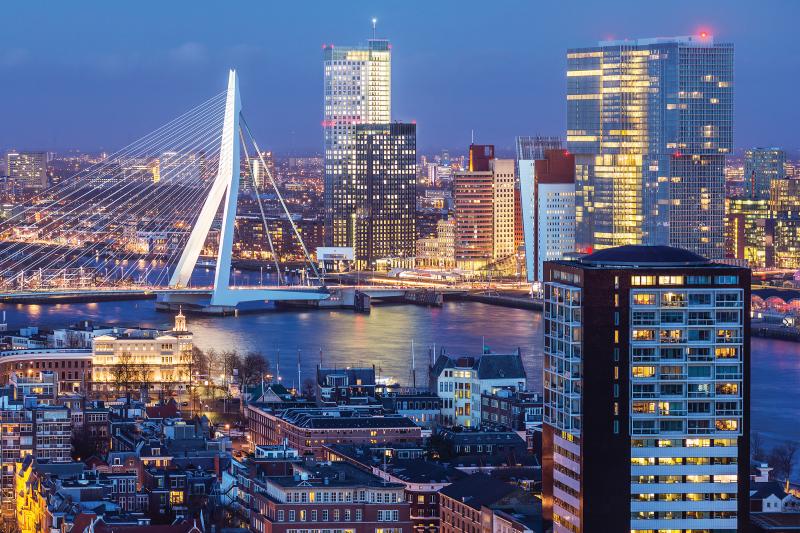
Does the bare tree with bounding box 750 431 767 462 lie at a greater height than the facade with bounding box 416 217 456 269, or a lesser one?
lesser

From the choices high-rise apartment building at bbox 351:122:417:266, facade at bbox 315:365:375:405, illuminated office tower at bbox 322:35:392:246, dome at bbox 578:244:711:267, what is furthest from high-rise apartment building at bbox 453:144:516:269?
dome at bbox 578:244:711:267

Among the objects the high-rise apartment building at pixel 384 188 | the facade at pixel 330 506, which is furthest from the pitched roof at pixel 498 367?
the high-rise apartment building at pixel 384 188

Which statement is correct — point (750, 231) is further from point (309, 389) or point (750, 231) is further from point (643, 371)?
point (643, 371)

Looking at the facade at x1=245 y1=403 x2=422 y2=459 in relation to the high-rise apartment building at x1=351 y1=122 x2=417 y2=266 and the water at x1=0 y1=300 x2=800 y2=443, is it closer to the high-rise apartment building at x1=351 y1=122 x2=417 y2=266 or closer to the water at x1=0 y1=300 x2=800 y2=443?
the water at x1=0 y1=300 x2=800 y2=443

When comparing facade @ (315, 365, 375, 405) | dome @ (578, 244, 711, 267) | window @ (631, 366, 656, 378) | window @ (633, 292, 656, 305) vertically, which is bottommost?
facade @ (315, 365, 375, 405)

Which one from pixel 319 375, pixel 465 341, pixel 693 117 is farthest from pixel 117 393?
pixel 693 117

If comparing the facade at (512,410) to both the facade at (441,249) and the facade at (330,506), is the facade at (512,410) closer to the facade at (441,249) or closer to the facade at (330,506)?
the facade at (330,506)

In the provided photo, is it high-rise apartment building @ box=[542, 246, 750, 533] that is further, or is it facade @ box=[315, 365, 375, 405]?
facade @ box=[315, 365, 375, 405]

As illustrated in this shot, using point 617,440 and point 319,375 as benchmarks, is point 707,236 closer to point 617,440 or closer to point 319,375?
point 319,375

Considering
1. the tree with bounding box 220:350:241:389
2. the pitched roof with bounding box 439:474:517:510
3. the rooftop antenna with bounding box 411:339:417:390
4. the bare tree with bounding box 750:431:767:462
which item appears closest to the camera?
the pitched roof with bounding box 439:474:517:510
